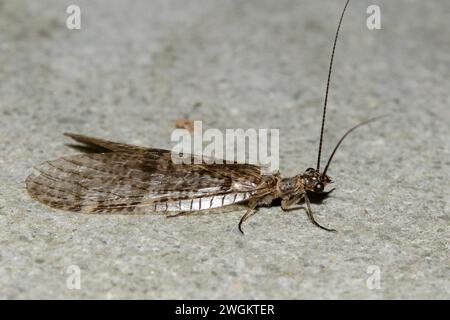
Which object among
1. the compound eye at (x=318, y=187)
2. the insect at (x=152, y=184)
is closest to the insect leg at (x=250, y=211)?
the insect at (x=152, y=184)

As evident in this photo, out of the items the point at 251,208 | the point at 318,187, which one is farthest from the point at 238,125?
the point at 251,208

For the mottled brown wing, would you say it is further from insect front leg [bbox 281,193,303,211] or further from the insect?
insect front leg [bbox 281,193,303,211]

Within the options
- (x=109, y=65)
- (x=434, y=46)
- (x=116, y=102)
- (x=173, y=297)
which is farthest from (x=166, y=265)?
(x=434, y=46)

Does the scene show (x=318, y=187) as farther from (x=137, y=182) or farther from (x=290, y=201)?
(x=137, y=182)

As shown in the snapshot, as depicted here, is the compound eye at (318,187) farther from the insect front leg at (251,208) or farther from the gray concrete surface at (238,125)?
the insect front leg at (251,208)

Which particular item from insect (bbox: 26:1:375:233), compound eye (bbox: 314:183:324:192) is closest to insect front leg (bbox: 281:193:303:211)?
insect (bbox: 26:1:375:233)

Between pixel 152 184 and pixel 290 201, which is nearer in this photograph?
pixel 152 184

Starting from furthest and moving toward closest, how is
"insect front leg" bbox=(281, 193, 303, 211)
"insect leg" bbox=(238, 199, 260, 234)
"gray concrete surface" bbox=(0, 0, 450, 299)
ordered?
"insect front leg" bbox=(281, 193, 303, 211) < "insect leg" bbox=(238, 199, 260, 234) < "gray concrete surface" bbox=(0, 0, 450, 299)
